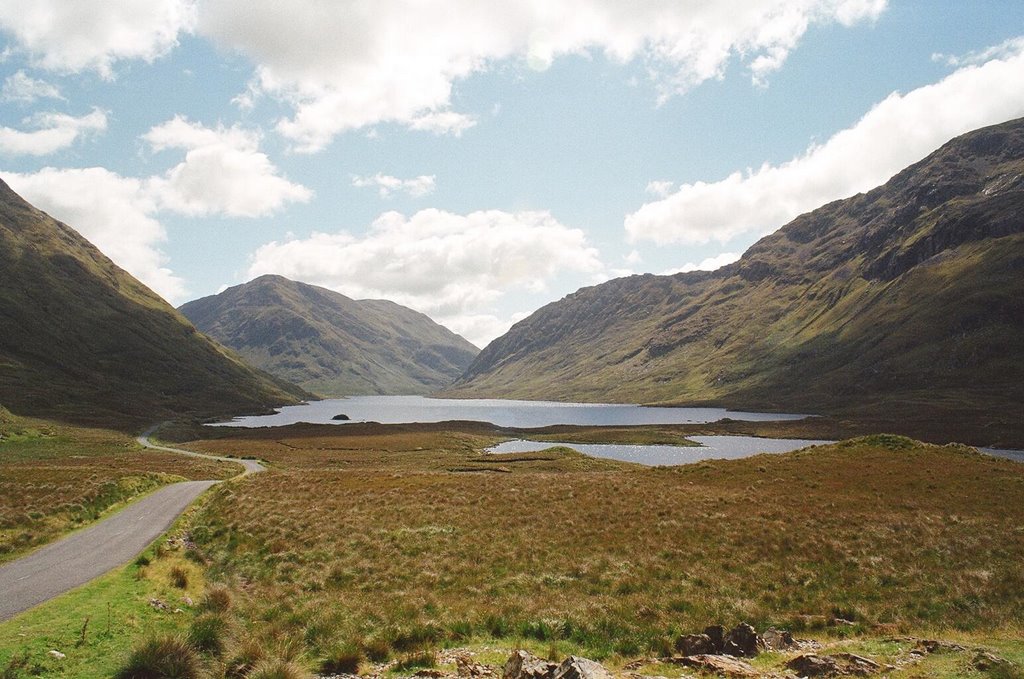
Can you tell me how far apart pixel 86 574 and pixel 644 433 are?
11764cm

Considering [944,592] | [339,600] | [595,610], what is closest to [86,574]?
[339,600]

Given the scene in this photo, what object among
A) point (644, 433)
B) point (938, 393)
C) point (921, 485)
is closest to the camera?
point (921, 485)

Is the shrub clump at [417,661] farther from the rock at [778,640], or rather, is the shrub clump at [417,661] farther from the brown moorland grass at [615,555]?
the rock at [778,640]

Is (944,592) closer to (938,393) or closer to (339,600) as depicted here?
(339,600)

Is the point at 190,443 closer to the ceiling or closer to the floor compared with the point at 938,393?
closer to the floor

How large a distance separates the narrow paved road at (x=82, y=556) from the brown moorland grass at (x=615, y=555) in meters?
2.70

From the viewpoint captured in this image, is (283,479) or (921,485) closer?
(921,485)

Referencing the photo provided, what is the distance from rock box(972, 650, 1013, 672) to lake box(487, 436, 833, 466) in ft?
255

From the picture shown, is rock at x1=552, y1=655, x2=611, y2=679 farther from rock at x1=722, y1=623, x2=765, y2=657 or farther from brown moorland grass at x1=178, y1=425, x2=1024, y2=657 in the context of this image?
rock at x1=722, y1=623, x2=765, y2=657

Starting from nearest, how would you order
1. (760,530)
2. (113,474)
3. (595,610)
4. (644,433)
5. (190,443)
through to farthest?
(595,610), (760,530), (113,474), (190,443), (644,433)

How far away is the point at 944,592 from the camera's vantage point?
1980 centimetres

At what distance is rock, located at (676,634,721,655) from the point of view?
14.4 metres

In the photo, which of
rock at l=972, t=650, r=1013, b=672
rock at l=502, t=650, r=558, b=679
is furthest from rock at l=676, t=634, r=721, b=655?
rock at l=972, t=650, r=1013, b=672

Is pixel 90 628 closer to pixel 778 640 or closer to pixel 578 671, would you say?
pixel 578 671
